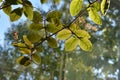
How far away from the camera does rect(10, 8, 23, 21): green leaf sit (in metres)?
0.24

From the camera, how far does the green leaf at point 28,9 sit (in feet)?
0.76

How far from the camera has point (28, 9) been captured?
0.23m

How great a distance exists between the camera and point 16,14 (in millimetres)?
240

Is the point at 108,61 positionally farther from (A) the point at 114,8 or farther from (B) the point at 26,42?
(B) the point at 26,42

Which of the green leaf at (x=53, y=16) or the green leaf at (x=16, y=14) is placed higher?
the green leaf at (x=16, y=14)

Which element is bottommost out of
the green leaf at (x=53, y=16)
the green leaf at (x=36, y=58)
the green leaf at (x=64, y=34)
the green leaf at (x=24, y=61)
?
the green leaf at (x=24, y=61)

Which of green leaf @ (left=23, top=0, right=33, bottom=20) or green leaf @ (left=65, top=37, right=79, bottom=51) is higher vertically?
green leaf @ (left=23, top=0, right=33, bottom=20)

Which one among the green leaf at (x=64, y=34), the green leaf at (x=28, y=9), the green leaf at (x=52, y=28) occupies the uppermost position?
the green leaf at (x=28, y=9)

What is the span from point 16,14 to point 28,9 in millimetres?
11

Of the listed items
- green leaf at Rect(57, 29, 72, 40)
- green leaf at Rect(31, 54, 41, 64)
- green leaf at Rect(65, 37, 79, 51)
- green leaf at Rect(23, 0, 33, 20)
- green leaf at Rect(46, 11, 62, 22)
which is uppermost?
green leaf at Rect(23, 0, 33, 20)

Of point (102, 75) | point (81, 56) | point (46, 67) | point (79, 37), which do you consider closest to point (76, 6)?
point (79, 37)

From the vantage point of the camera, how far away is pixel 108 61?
5957 millimetres

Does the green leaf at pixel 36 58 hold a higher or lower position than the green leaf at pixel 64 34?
lower

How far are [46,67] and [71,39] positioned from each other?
4.83 metres
